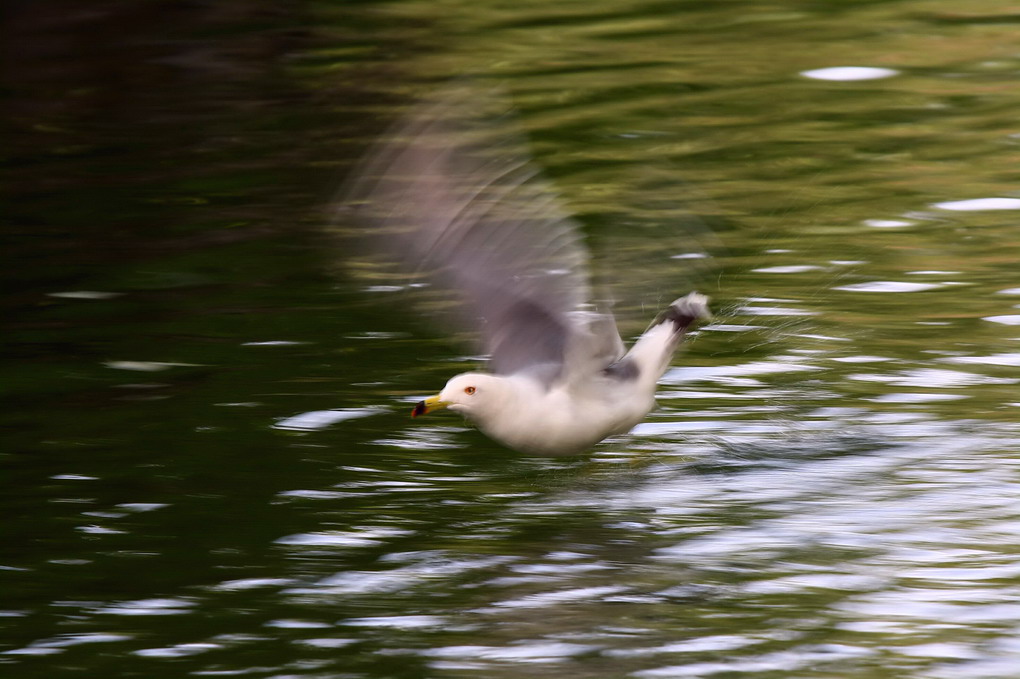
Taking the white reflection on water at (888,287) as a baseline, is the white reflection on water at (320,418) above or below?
below

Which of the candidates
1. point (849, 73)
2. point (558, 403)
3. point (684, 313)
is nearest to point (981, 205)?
point (849, 73)

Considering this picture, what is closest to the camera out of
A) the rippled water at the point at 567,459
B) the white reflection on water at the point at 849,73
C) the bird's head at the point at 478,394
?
the rippled water at the point at 567,459

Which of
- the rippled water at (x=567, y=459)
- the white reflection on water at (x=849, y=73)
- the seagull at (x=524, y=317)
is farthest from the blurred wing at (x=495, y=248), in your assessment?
the white reflection on water at (x=849, y=73)

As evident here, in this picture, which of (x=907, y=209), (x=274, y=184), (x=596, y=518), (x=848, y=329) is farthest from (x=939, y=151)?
(x=596, y=518)

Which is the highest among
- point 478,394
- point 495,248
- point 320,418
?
point 495,248

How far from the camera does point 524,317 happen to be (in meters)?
7.12

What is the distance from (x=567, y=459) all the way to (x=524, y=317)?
942mm

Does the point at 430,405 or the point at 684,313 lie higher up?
the point at 684,313

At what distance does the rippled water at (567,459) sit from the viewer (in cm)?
599

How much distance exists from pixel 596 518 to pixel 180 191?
5.70 meters

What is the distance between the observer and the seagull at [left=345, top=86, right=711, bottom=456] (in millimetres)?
6883

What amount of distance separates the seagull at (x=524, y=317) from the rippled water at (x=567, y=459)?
0.41m

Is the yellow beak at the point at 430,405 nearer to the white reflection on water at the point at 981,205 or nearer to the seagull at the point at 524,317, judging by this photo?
the seagull at the point at 524,317

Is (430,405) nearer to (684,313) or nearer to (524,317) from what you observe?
(524,317)
